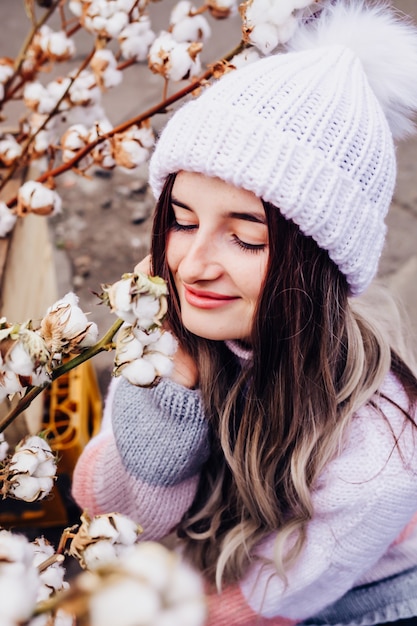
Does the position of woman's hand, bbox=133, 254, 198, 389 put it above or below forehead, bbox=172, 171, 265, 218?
below

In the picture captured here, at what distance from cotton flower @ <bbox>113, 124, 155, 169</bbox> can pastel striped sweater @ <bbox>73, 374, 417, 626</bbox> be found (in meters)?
0.32

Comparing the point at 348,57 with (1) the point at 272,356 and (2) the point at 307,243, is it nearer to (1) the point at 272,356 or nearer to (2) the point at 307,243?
(2) the point at 307,243

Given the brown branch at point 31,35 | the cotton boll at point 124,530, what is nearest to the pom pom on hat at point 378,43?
the brown branch at point 31,35

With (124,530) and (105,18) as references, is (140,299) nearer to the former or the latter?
(124,530)

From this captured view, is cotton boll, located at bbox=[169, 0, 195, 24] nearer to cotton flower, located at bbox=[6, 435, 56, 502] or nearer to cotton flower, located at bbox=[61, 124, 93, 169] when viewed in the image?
cotton flower, located at bbox=[61, 124, 93, 169]

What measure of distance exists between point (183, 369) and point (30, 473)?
456 mm

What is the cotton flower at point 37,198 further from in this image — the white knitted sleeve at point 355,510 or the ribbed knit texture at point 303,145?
the white knitted sleeve at point 355,510

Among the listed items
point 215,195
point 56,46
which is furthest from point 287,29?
point 56,46

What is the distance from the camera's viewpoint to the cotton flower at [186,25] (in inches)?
36.0

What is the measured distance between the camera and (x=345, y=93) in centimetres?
79

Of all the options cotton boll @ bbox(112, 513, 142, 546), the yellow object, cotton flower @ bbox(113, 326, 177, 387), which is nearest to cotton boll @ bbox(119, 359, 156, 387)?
cotton flower @ bbox(113, 326, 177, 387)

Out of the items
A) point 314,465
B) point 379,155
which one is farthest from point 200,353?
point 379,155

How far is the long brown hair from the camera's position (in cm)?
86

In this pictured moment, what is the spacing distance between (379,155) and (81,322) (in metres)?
0.46
